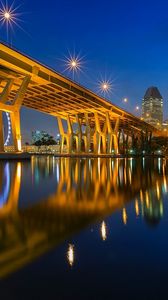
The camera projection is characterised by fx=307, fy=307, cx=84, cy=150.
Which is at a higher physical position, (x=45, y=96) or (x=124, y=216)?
(x=45, y=96)

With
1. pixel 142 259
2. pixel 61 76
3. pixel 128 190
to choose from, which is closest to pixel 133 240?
pixel 142 259

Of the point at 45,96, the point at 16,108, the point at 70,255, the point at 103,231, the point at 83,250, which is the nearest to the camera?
the point at 70,255

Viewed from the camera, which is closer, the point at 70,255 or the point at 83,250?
the point at 70,255

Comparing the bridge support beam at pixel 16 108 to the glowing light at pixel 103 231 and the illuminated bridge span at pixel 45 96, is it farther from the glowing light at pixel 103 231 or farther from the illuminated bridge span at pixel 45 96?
the glowing light at pixel 103 231

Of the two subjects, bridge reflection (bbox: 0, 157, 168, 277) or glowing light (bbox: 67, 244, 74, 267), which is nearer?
glowing light (bbox: 67, 244, 74, 267)

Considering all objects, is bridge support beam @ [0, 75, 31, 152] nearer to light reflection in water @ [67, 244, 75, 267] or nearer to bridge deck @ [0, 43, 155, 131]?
bridge deck @ [0, 43, 155, 131]

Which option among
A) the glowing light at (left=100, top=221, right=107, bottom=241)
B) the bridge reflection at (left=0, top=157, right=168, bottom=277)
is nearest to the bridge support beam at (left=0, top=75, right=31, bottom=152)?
the bridge reflection at (left=0, top=157, right=168, bottom=277)

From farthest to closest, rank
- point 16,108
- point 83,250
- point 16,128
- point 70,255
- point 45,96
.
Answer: point 45,96 → point 16,128 → point 16,108 → point 83,250 → point 70,255

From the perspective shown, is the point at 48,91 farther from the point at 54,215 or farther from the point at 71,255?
the point at 71,255

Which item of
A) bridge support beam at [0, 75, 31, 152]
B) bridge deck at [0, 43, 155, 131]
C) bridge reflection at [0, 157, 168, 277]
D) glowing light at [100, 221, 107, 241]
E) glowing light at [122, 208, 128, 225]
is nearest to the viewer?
bridge reflection at [0, 157, 168, 277]

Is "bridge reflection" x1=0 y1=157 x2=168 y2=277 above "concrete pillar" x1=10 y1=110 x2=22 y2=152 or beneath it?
beneath

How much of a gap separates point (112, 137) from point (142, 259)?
78.2 metres

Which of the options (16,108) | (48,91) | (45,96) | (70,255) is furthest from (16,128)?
Answer: (70,255)

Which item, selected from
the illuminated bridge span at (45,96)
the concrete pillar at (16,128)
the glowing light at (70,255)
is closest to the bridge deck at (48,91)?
the illuminated bridge span at (45,96)
